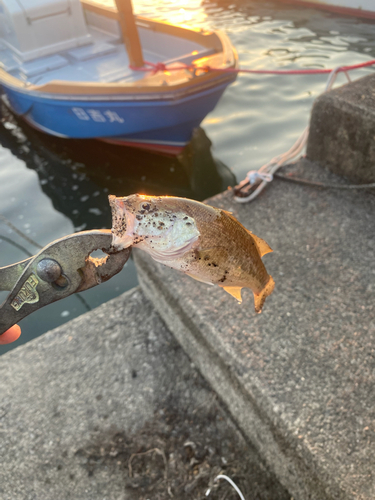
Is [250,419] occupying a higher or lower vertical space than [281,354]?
lower

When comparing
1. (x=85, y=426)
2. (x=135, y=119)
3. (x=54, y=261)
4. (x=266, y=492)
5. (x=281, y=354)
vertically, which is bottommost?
(x=266, y=492)

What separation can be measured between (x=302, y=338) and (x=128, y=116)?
5893 mm

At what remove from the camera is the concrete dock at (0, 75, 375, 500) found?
215 centimetres

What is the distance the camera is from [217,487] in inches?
92.4

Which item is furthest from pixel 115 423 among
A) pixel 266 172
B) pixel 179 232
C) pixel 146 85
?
pixel 146 85

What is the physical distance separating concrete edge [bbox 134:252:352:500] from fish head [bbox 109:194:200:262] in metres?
1.40

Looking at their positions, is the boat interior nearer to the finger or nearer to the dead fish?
the finger

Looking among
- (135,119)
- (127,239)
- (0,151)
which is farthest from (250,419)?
(0,151)

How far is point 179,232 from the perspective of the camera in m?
1.37

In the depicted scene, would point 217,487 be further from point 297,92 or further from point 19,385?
point 297,92

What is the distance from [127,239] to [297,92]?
9.26 meters

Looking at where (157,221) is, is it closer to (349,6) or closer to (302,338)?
(302,338)

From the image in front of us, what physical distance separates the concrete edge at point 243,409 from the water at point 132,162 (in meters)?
2.35

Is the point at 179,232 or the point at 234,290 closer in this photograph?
the point at 179,232
